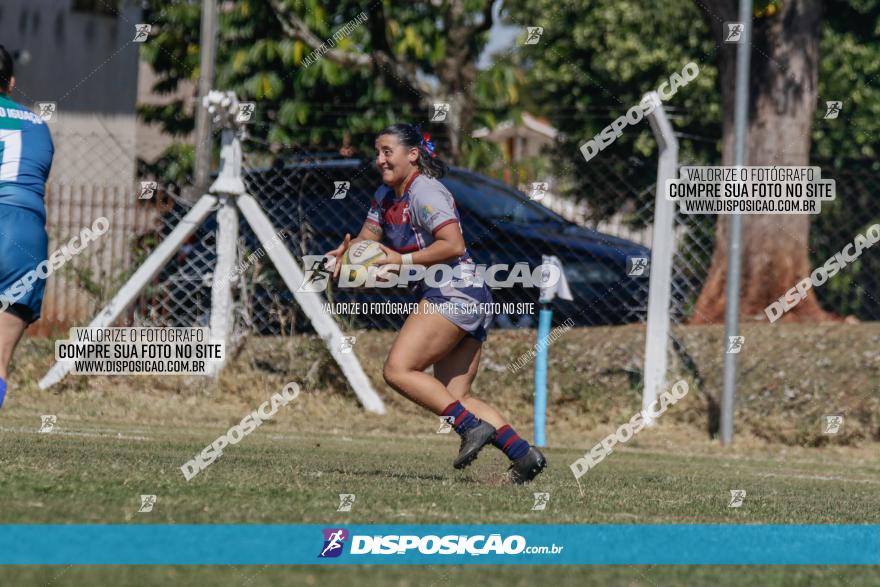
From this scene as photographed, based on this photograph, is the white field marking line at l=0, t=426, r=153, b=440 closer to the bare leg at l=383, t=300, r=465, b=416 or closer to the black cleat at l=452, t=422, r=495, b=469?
the bare leg at l=383, t=300, r=465, b=416

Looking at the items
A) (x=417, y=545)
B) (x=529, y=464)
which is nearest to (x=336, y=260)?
(x=529, y=464)

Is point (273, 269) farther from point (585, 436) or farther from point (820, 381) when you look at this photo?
point (820, 381)

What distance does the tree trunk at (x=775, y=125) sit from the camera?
43.4ft

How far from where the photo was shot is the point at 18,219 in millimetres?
6816

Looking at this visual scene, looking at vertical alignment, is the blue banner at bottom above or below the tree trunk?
below

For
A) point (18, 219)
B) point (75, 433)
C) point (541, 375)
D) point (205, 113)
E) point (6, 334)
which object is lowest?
point (75, 433)

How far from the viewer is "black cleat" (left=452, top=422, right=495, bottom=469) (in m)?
6.76

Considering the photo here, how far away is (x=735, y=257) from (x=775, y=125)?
3.38 m

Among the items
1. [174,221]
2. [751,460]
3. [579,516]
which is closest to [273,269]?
[174,221]

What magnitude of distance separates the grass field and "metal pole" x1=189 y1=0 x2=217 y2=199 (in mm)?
1617

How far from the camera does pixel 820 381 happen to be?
11.8 m

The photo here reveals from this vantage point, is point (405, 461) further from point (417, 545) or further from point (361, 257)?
point (417, 545)

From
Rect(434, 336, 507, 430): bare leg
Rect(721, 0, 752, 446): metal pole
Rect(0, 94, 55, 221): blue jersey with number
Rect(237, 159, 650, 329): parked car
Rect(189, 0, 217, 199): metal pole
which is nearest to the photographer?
Rect(0, 94, 55, 221): blue jersey with number

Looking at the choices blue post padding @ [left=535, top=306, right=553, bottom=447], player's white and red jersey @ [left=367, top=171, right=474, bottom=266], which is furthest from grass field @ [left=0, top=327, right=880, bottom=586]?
player's white and red jersey @ [left=367, top=171, right=474, bottom=266]
